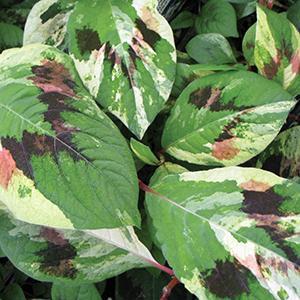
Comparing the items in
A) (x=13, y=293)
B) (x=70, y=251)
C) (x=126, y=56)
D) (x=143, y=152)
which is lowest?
(x=13, y=293)

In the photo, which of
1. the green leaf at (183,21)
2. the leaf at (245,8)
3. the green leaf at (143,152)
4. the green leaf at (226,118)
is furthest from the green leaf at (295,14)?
the green leaf at (143,152)

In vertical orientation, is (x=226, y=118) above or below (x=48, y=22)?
below

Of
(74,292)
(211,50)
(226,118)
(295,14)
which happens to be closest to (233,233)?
(226,118)

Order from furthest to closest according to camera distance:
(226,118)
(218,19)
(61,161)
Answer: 1. (218,19)
2. (226,118)
3. (61,161)

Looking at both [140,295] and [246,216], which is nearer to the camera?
[246,216]

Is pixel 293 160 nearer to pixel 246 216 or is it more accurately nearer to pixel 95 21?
pixel 246 216

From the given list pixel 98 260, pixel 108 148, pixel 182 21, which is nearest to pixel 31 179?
pixel 108 148

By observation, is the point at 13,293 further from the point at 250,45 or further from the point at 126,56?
the point at 250,45

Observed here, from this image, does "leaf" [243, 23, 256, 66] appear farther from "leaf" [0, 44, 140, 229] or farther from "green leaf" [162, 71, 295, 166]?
"leaf" [0, 44, 140, 229]

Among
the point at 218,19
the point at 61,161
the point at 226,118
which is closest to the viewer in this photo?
the point at 61,161
